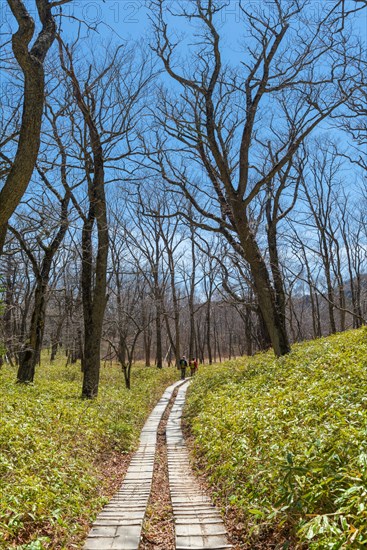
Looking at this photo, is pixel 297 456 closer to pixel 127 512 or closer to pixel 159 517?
pixel 159 517

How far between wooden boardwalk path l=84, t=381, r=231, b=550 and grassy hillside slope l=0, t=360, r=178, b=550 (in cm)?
22

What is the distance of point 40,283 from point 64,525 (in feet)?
32.4

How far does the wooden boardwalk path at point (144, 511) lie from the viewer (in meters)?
3.97

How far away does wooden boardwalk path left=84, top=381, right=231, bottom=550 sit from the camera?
397cm

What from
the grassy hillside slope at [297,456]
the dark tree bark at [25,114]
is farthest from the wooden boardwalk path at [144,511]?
the dark tree bark at [25,114]

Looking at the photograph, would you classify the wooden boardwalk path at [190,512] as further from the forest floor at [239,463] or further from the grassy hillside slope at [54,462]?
the grassy hillside slope at [54,462]

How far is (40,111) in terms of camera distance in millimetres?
4562

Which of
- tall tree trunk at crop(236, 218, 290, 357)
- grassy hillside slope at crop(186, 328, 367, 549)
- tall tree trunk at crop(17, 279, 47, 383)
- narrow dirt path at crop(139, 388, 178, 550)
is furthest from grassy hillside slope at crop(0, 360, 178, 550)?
tall tree trunk at crop(236, 218, 290, 357)

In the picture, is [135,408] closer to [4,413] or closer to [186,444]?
[186,444]

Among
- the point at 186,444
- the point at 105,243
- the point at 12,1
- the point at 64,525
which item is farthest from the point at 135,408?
the point at 12,1

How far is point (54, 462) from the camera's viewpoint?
551 centimetres

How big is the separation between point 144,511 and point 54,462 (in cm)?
147

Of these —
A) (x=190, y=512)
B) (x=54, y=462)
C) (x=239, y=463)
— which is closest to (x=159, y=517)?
(x=190, y=512)

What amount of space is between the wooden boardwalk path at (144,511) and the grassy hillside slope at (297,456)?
27cm
